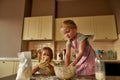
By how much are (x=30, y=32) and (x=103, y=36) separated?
1.65 metres

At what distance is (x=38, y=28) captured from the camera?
118 inches

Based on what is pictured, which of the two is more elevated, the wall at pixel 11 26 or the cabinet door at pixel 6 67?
the wall at pixel 11 26

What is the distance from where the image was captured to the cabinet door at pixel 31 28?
2.96m

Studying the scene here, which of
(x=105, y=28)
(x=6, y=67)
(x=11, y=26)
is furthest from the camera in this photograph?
(x=11, y=26)

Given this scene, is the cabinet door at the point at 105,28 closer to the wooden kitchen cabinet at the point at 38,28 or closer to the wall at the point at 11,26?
the wooden kitchen cabinet at the point at 38,28

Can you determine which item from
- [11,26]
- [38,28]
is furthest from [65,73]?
[11,26]

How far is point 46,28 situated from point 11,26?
87 cm

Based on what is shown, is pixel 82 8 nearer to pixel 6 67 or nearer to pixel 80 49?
pixel 6 67

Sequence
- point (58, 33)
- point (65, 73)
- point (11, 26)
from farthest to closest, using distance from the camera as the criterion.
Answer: point (11, 26)
point (58, 33)
point (65, 73)

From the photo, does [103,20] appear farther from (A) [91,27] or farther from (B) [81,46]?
(B) [81,46]

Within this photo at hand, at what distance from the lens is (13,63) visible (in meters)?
2.65

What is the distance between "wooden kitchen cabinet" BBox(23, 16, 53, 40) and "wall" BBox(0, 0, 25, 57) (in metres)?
0.16

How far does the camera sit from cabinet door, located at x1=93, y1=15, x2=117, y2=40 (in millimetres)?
2703

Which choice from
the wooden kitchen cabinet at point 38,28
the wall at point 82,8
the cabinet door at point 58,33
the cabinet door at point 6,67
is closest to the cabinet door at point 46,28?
the wooden kitchen cabinet at point 38,28
